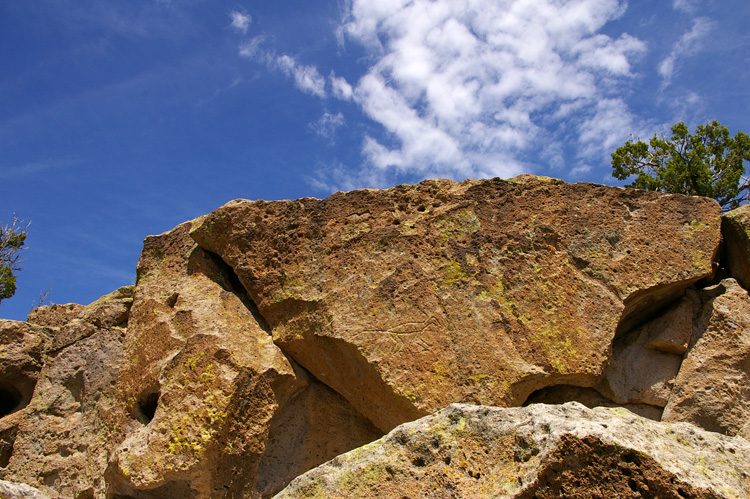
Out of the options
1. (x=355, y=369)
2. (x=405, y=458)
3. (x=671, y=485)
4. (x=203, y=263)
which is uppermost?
(x=203, y=263)

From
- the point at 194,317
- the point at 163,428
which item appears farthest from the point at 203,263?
the point at 163,428

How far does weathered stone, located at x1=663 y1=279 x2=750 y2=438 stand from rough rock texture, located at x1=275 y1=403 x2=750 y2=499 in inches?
94.8

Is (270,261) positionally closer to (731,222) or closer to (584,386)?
(584,386)

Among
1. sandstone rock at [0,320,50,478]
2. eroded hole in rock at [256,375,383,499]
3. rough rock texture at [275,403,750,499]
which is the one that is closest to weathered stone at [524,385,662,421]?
eroded hole in rock at [256,375,383,499]

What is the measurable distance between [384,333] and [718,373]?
3.10 meters

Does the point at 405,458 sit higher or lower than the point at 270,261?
lower

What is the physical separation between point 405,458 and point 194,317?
3.77 m

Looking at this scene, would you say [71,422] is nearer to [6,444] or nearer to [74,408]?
[74,408]

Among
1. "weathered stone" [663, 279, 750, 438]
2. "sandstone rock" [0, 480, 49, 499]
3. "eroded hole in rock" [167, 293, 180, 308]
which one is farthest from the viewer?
"eroded hole in rock" [167, 293, 180, 308]

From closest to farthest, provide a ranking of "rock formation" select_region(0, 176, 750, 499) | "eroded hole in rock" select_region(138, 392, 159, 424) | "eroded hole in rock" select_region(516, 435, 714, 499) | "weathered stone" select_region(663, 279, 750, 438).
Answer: "eroded hole in rock" select_region(516, 435, 714, 499) → "weathered stone" select_region(663, 279, 750, 438) → "rock formation" select_region(0, 176, 750, 499) → "eroded hole in rock" select_region(138, 392, 159, 424)

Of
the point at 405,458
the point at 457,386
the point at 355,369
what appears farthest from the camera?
the point at 355,369

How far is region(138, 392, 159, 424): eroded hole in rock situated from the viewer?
21.3ft

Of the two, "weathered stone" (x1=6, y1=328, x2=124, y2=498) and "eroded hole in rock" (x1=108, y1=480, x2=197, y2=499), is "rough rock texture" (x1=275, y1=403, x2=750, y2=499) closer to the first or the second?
"eroded hole in rock" (x1=108, y1=480, x2=197, y2=499)

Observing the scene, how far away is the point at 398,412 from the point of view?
6.04m
